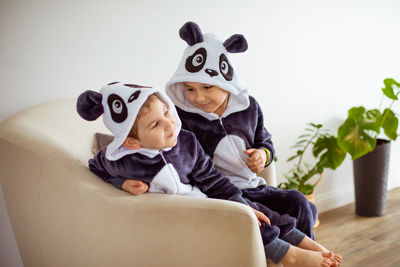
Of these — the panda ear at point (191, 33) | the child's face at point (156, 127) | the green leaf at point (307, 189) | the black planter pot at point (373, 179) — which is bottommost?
the black planter pot at point (373, 179)

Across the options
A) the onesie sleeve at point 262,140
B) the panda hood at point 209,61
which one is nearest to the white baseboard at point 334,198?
the onesie sleeve at point 262,140

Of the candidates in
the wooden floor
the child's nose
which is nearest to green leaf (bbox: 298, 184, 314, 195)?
the wooden floor

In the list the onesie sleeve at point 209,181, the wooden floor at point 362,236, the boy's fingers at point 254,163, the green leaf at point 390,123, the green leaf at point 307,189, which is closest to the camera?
the onesie sleeve at point 209,181

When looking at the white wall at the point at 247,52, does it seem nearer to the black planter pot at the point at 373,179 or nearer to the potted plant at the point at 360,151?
the potted plant at the point at 360,151

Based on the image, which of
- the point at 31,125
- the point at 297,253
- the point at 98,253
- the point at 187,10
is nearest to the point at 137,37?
the point at 187,10

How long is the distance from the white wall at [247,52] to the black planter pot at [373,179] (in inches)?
10.4

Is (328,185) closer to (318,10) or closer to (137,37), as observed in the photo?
(318,10)

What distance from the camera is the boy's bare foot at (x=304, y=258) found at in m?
1.23

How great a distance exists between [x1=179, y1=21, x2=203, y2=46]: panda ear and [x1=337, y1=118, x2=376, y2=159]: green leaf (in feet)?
4.72

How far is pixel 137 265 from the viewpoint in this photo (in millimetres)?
1203

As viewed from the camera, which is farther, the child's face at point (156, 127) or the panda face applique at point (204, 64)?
the panda face applique at point (204, 64)

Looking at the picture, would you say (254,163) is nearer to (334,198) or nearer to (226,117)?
(226,117)

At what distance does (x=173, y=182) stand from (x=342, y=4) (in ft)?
7.60

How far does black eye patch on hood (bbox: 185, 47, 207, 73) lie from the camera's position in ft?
4.64
